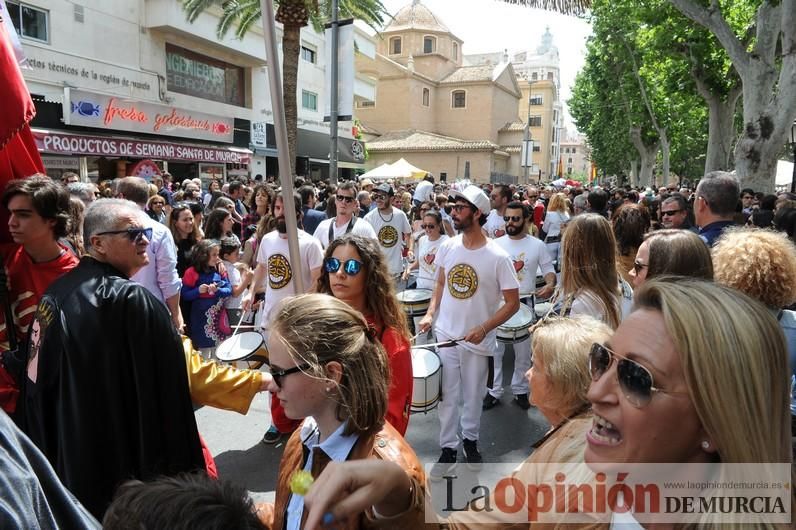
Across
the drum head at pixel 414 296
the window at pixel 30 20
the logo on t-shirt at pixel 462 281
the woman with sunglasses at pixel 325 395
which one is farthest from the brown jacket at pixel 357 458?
the window at pixel 30 20

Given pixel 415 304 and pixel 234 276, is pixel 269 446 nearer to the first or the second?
pixel 234 276

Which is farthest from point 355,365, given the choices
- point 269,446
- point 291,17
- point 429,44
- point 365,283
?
point 429,44

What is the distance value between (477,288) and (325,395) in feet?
8.50

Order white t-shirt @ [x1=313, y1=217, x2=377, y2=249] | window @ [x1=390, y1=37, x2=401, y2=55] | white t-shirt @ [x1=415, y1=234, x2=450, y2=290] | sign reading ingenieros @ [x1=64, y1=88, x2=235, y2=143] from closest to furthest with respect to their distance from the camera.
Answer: white t-shirt @ [x1=313, y1=217, x2=377, y2=249] → white t-shirt @ [x1=415, y1=234, x2=450, y2=290] → sign reading ingenieros @ [x1=64, y1=88, x2=235, y2=143] → window @ [x1=390, y1=37, x2=401, y2=55]

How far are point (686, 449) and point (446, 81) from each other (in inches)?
2628

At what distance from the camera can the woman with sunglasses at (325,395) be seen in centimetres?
170

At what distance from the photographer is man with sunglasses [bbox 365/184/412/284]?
780 centimetres

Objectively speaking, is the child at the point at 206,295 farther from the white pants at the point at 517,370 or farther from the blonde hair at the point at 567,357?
the blonde hair at the point at 567,357

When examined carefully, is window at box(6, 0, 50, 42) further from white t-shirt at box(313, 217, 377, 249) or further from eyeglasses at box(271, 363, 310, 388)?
eyeglasses at box(271, 363, 310, 388)

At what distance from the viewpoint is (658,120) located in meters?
32.2

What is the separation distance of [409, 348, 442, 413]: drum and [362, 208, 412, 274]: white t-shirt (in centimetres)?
408

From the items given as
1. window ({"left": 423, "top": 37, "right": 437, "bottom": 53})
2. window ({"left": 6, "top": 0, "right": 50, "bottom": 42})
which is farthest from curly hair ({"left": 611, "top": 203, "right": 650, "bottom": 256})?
window ({"left": 423, "top": 37, "right": 437, "bottom": 53})

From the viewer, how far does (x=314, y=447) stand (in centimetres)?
173

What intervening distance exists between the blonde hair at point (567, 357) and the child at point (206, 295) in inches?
156
